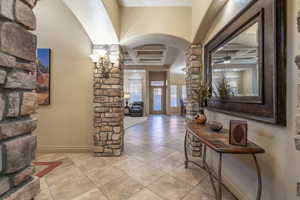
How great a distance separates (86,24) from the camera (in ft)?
9.02

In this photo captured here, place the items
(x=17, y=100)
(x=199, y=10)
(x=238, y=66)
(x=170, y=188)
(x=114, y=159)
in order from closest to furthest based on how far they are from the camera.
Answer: (x=17, y=100), (x=238, y=66), (x=170, y=188), (x=199, y=10), (x=114, y=159)

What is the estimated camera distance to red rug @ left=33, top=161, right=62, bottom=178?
2569mm

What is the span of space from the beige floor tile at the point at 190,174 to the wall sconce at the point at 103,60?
2451 mm

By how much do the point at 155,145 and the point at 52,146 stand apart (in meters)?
2.53

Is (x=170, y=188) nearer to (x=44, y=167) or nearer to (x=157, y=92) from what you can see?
(x=44, y=167)

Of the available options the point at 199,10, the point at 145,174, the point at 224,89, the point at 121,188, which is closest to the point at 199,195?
the point at 145,174

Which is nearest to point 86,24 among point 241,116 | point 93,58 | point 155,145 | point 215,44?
point 93,58

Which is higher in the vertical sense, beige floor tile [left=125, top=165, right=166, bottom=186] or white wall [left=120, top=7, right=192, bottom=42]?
white wall [left=120, top=7, right=192, bottom=42]

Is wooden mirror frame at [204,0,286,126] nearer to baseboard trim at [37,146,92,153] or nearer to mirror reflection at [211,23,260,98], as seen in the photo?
mirror reflection at [211,23,260,98]

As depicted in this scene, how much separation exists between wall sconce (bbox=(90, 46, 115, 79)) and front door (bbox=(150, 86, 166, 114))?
7.67m

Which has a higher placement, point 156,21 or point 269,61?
point 156,21

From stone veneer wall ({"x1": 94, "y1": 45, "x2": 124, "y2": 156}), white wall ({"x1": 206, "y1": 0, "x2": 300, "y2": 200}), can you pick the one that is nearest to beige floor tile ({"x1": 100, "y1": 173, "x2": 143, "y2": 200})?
stone veneer wall ({"x1": 94, "y1": 45, "x2": 124, "y2": 156})

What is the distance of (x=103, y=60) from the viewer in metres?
3.37

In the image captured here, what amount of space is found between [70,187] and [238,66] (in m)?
2.91
